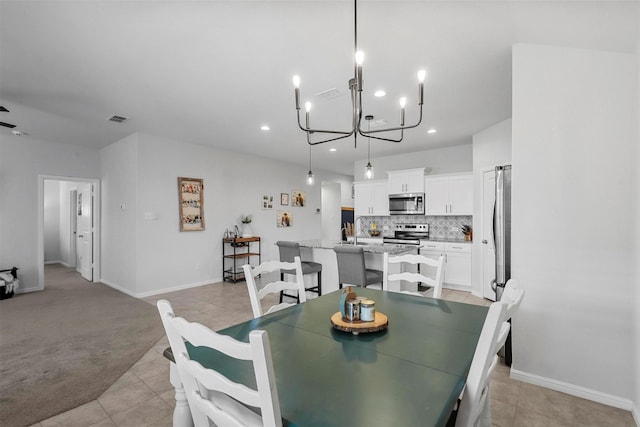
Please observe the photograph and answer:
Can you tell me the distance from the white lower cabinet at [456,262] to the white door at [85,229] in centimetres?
680

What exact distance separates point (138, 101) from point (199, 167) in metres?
2.24

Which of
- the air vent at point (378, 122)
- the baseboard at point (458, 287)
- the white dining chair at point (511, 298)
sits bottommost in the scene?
the baseboard at point (458, 287)

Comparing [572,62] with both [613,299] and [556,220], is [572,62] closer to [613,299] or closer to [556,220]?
[556,220]

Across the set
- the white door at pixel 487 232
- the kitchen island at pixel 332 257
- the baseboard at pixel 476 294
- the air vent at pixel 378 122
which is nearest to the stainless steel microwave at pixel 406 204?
the white door at pixel 487 232

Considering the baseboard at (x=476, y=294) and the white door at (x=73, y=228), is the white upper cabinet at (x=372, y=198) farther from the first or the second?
the white door at (x=73, y=228)

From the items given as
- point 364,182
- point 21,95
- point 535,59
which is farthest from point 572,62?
point 21,95

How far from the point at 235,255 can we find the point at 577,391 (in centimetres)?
528

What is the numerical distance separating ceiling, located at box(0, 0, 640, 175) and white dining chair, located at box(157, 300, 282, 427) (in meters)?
2.03

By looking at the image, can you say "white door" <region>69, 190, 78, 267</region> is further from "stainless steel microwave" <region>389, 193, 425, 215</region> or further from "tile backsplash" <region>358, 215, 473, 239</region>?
"stainless steel microwave" <region>389, 193, 425, 215</region>

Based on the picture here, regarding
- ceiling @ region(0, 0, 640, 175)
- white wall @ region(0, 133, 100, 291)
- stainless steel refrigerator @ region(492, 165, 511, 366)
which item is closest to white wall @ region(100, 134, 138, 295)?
white wall @ region(0, 133, 100, 291)

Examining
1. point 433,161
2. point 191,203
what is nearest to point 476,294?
point 433,161

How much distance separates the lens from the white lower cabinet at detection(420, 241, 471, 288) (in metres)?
5.29

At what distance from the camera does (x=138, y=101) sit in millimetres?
3652

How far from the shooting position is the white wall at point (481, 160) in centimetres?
444
